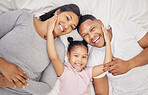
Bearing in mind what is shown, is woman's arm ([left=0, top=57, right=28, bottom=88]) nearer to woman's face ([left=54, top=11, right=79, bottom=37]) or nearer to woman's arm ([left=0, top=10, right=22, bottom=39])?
woman's arm ([left=0, top=10, right=22, bottom=39])

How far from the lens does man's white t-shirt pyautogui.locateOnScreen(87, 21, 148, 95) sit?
1513mm

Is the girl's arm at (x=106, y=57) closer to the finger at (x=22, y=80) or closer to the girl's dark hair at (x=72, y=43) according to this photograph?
the girl's dark hair at (x=72, y=43)

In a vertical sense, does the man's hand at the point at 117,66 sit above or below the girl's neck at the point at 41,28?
below

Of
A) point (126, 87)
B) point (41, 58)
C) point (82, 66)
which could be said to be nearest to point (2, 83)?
point (41, 58)

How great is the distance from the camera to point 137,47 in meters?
1.54

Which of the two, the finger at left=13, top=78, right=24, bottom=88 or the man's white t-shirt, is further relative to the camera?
the man's white t-shirt

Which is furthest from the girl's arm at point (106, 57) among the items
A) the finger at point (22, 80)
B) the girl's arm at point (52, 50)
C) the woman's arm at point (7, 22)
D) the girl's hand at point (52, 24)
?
the woman's arm at point (7, 22)

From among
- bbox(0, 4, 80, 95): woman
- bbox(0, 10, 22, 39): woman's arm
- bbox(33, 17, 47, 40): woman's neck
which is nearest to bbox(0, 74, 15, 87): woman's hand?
bbox(0, 4, 80, 95): woman

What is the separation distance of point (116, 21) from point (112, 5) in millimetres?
210

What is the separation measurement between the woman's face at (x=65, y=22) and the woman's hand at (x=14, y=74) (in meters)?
0.52

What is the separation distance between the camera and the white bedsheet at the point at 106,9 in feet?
5.09

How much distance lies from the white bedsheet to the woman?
20 cm

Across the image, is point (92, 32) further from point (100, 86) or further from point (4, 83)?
point (4, 83)

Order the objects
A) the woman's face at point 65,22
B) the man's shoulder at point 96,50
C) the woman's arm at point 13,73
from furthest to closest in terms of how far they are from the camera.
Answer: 1. the man's shoulder at point 96,50
2. the woman's face at point 65,22
3. the woman's arm at point 13,73
